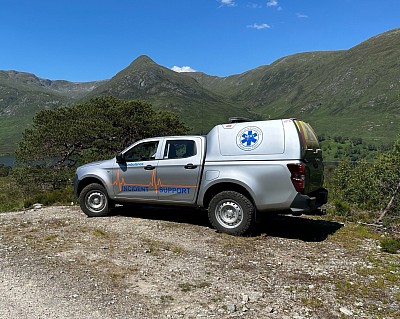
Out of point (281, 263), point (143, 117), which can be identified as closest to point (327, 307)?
point (281, 263)

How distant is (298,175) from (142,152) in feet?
13.0

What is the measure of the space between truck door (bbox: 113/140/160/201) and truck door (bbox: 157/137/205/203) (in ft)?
0.76

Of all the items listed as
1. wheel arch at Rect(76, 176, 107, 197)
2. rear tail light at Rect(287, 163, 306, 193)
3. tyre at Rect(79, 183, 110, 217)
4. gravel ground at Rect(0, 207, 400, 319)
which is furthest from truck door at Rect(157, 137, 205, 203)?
rear tail light at Rect(287, 163, 306, 193)

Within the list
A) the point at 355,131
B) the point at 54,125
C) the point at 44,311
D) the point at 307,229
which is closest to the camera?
the point at 44,311

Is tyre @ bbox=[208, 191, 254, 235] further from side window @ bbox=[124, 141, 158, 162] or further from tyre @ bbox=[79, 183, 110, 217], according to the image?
tyre @ bbox=[79, 183, 110, 217]

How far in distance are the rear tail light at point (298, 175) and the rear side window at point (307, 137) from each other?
0.50m

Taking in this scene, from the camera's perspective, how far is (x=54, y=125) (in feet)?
119

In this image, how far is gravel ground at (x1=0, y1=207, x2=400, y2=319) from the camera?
4477 millimetres

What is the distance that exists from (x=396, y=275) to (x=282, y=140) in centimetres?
304

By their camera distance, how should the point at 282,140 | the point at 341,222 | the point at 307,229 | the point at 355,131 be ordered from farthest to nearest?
the point at 355,131, the point at 341,222, the point at 307,229, the point at 282,140

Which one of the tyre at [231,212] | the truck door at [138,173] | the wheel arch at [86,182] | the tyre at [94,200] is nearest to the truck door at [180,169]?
the truck door at [138,173]

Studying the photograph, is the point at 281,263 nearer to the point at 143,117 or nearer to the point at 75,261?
the point at 75,261

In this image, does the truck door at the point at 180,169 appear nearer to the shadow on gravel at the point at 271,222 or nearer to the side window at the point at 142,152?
the side window at the point at 142,152

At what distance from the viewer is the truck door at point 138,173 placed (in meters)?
8.59
